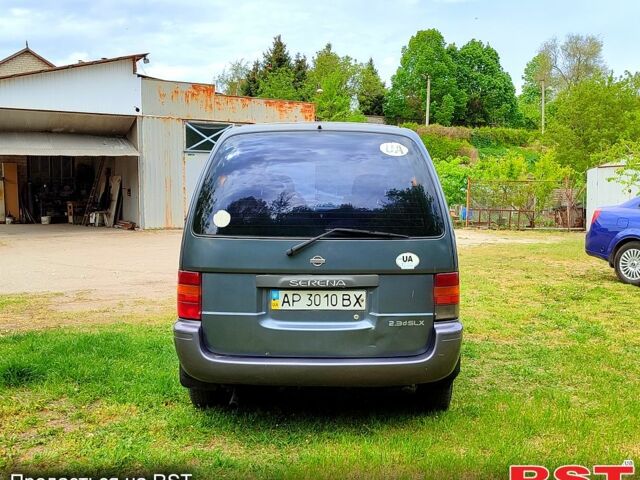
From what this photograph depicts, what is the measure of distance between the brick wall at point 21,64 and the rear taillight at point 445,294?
33.4 m

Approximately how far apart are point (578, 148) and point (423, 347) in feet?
104

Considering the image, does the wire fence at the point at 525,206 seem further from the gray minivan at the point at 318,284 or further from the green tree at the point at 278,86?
the green tree at the point at 278,86

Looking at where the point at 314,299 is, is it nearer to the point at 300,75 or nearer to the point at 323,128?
the point at 323,128

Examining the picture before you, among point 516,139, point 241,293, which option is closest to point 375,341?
point 241,293

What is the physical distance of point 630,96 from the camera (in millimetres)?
31875

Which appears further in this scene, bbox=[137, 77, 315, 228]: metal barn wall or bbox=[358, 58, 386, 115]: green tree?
bbox=[358, 58, 386, 115]: green tree

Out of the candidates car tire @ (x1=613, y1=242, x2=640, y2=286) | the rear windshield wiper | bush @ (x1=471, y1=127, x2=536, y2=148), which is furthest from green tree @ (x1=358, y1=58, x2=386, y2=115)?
the rear windshield wiper

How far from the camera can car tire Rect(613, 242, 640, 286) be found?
9719 millimetres

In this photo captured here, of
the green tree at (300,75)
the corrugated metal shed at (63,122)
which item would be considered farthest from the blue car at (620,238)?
the green tree at (300,75)

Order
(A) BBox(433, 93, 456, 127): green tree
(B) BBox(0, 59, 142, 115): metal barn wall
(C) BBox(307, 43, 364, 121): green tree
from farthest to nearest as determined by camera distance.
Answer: (A) BBox(433, 93, 456, 127): green tree
(C) BBox(307, 43, 364, 121): green tree
(B) BBox(0, 59, 142, 115): metal barn wall

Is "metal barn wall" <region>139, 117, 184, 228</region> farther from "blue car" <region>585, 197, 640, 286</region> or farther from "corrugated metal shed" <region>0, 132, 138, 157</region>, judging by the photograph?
"blue car" <region>585, 197, 640, 286</region>

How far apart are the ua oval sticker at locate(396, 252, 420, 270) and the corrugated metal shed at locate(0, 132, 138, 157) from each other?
19128mm

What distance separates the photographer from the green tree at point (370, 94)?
67438mm

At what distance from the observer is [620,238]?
Answer: 987 cm
